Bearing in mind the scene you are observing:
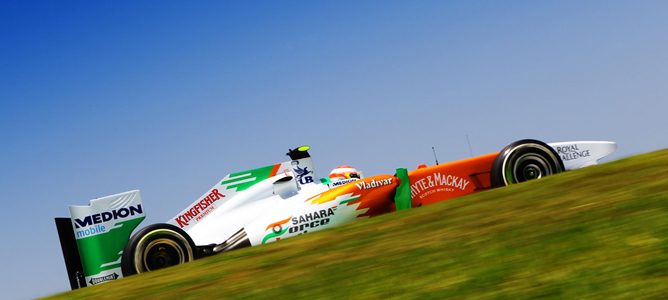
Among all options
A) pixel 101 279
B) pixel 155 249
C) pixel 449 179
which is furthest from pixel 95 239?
pixel 449 179

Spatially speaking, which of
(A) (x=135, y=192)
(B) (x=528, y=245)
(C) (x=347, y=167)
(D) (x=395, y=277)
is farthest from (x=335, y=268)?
(C) (x=347, y=167)

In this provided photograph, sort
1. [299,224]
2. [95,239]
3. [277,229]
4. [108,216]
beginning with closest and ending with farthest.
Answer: [95,239] < [108,216] < [277,229] < [299,224]

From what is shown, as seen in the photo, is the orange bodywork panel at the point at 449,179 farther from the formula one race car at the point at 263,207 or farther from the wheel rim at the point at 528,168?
the wheel rim at the point at 528,168

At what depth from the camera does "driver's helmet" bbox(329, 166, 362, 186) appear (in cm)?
1352

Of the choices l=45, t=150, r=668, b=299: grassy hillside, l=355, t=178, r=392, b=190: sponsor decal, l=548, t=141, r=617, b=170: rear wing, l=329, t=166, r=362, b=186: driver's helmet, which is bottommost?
l=45, t=150, r=668, b=299: grassy hillside

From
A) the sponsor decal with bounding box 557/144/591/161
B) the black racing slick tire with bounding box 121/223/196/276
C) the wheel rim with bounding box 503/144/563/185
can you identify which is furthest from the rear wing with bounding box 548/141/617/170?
the black racing slick tire with bounding box 121/223/196/276

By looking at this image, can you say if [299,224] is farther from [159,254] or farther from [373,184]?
[159,254]

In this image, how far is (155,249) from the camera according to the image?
34.4 ft

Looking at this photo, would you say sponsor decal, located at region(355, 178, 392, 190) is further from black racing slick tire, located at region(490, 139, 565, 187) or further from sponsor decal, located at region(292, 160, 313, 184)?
sponsor decal, located at region(292, 160, 313, 184)

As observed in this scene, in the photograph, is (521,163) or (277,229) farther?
(521,163)

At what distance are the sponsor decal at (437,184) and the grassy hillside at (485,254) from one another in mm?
2565

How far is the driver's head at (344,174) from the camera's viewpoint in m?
13.7

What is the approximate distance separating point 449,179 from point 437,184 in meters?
0.21

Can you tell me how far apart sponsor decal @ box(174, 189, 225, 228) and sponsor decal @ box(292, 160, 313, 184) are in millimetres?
1369
